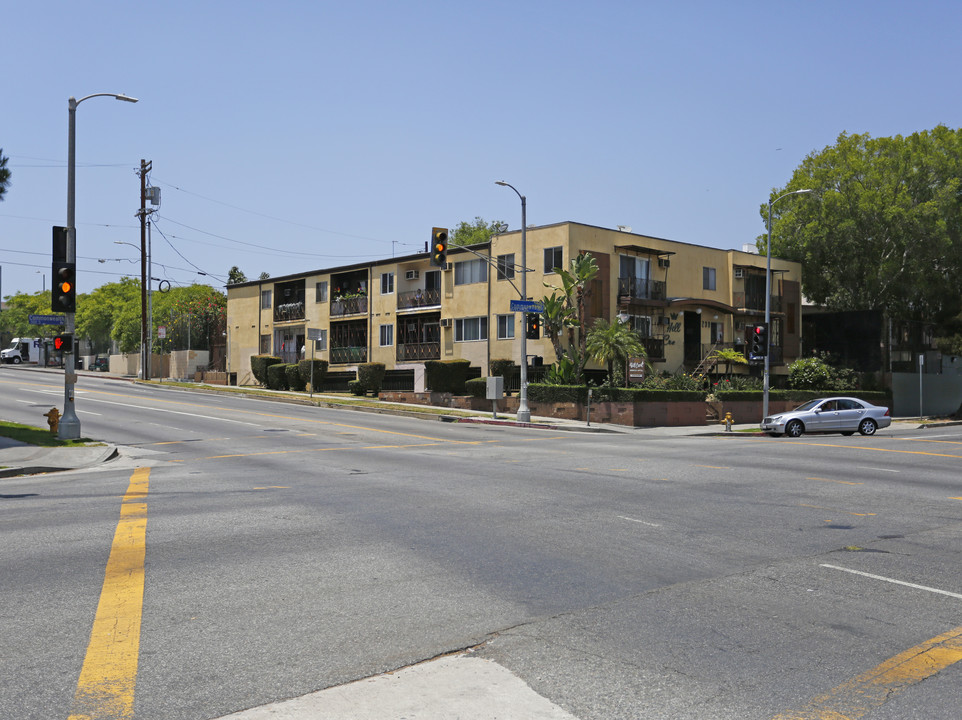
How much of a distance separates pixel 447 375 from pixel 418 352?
6.73 metres

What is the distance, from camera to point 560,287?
4253 cm

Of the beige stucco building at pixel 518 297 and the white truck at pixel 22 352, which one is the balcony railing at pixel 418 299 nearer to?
the beige stucco building at pixel 518 297

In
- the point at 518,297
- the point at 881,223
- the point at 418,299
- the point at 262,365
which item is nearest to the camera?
the point at 518,297

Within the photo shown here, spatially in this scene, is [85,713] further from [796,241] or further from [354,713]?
[796,241]

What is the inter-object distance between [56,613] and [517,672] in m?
3.77

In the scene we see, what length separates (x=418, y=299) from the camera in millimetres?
52094

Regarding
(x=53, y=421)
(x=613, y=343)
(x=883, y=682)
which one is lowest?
(x=883, y=682)

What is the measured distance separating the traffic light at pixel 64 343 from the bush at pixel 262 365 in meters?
34.8

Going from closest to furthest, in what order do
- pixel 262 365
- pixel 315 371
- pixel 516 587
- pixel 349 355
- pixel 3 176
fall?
pixel 516 587, pixel 3 176, pixel 315 371, pixel 349 355, pixel 262 365

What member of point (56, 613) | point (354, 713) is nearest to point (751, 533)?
point (354, 713)

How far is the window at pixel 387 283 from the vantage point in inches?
2145

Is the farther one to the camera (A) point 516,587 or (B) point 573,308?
(B) point 573,308

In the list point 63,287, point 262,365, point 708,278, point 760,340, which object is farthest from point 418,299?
point 63,287

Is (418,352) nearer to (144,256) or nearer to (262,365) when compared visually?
(262,365)
